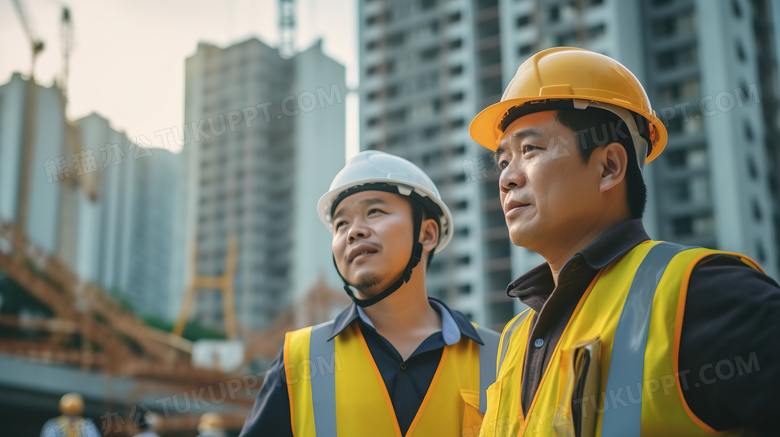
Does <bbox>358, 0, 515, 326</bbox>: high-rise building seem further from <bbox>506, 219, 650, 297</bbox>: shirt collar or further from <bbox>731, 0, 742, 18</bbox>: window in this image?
<bbox>506, 219, 650, 297</bbox>: shirt collar

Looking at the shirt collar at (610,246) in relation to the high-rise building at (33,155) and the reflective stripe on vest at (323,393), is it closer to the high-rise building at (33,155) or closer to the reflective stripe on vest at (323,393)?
the reflective stripe on vest at (323,393)

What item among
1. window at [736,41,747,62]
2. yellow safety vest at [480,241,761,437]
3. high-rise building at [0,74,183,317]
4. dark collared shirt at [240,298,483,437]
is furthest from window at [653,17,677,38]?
yellow safety vest at [480,241,761,437]

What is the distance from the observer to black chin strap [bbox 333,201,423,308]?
4371 mm

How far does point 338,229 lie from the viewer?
450 centimetres

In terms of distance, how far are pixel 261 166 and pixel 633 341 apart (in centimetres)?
8234

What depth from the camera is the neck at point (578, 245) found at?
2826mm

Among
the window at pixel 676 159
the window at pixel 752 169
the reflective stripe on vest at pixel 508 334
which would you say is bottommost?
the reflective stripe on vest at pixel 508 334

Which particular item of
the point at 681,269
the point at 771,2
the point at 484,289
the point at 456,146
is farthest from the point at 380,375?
the point at 771,2

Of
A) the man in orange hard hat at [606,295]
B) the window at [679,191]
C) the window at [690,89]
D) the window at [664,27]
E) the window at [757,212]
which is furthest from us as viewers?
the window at [664,27]

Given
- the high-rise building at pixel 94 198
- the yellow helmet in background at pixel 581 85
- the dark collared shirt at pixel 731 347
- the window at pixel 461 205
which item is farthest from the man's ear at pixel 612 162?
the window at pixel 461 205

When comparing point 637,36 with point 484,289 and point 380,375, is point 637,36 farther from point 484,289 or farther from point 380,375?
point 380,375

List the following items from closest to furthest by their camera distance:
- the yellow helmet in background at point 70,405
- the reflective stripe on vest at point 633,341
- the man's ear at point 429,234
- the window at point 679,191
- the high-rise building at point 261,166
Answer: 1. the reflective stripe on vest at point 633,341
2. the man's ear at point 429,234
3. the yellow helmet in background at point 70,405
4. the window at point 679,191
5. the high-rise building at point 261,166

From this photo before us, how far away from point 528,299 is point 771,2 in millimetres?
57365

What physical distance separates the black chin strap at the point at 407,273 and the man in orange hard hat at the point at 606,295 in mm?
1138
